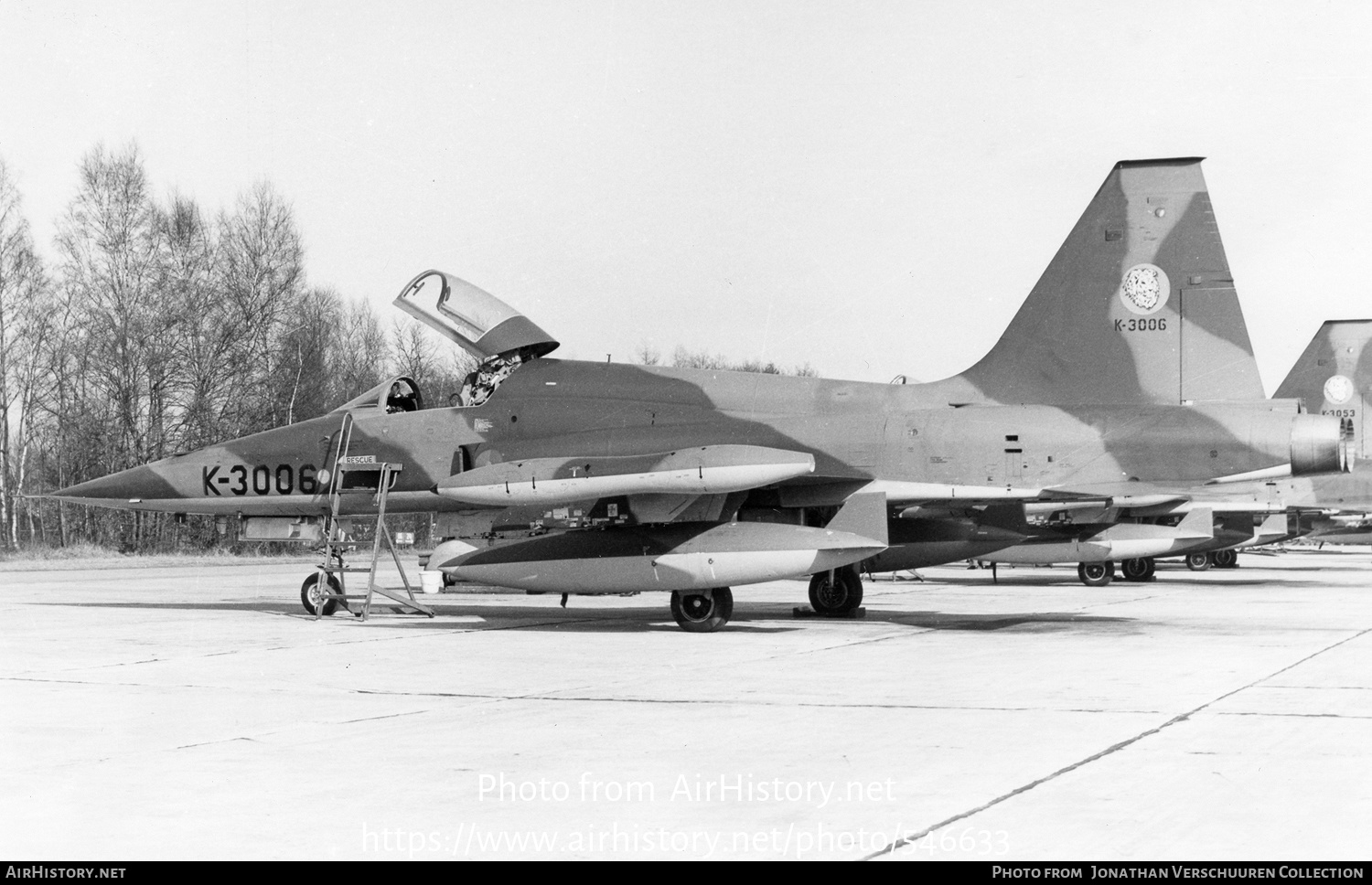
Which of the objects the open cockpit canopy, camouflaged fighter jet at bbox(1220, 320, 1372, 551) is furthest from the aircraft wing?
camouflaged fighter jet at bbox(1220, 320, 1372, 551)

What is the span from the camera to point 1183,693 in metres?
8.69

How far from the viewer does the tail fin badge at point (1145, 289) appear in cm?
1420

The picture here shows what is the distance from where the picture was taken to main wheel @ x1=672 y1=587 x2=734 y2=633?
1386 cm

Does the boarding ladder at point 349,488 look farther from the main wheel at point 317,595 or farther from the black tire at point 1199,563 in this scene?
the black tire at point 1199,563

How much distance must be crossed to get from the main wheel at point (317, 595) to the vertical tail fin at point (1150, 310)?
7.99 meters

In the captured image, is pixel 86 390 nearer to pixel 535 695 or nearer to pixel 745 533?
pixel 745 533

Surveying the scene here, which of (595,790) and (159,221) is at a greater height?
(159,221)

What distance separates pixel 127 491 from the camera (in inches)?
644

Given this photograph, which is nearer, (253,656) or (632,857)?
(632,857)

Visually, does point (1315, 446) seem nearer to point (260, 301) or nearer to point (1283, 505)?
point (1283, 505)

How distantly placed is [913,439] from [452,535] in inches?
206

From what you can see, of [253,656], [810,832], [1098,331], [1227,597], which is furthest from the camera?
[1227,597]

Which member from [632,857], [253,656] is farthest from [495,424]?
[632,857]

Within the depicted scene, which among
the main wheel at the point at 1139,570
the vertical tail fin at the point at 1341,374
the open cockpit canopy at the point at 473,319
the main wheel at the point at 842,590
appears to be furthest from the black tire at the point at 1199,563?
the open cockpit canopy at the point at 473,319
